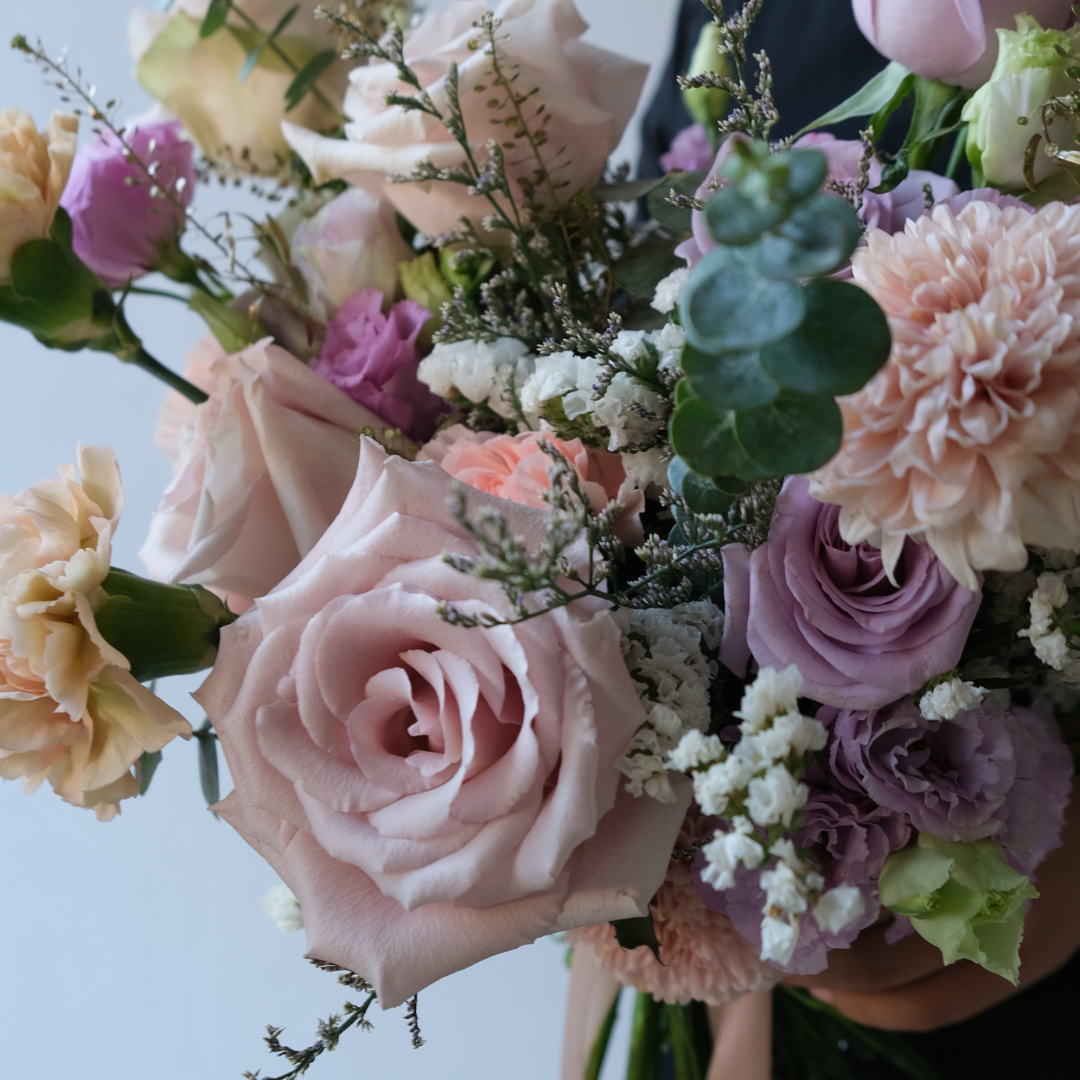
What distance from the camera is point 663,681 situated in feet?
→ 1.21

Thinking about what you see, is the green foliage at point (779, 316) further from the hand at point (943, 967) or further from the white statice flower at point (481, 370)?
the hand at point (943, 967)

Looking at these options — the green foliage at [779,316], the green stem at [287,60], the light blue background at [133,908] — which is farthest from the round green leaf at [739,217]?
the light blue background at [133,908]

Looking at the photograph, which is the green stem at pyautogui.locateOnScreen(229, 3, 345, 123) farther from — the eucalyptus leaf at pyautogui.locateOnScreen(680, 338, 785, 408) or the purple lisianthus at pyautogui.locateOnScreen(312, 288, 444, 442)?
the eucalyptus leaf at pyautogui.locateOnScreen(680, 338, 785, 408)

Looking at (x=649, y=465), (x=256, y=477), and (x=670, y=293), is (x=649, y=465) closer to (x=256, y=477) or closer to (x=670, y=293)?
(x=670, y=293)

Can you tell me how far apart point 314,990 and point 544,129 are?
109 cm

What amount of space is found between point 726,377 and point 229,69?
52 cm

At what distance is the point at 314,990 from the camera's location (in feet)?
4.00

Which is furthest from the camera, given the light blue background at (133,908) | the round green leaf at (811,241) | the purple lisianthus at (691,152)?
the light blue background at (133,908)

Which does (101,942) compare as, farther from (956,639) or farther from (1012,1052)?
(956,639)

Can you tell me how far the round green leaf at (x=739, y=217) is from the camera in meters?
0.24

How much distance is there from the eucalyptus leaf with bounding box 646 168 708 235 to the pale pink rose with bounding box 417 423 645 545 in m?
0.12

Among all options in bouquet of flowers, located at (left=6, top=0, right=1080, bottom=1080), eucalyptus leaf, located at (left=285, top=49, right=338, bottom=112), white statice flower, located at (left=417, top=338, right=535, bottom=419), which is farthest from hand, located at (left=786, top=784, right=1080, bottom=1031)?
eucalyptus leaf, located at (left=285, top=49, right=338, bottom=112)

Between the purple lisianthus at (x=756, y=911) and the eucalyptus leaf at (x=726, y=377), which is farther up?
the eucalyptus leaf at (x=726, y=377)

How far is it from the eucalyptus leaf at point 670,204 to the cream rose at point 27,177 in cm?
29
